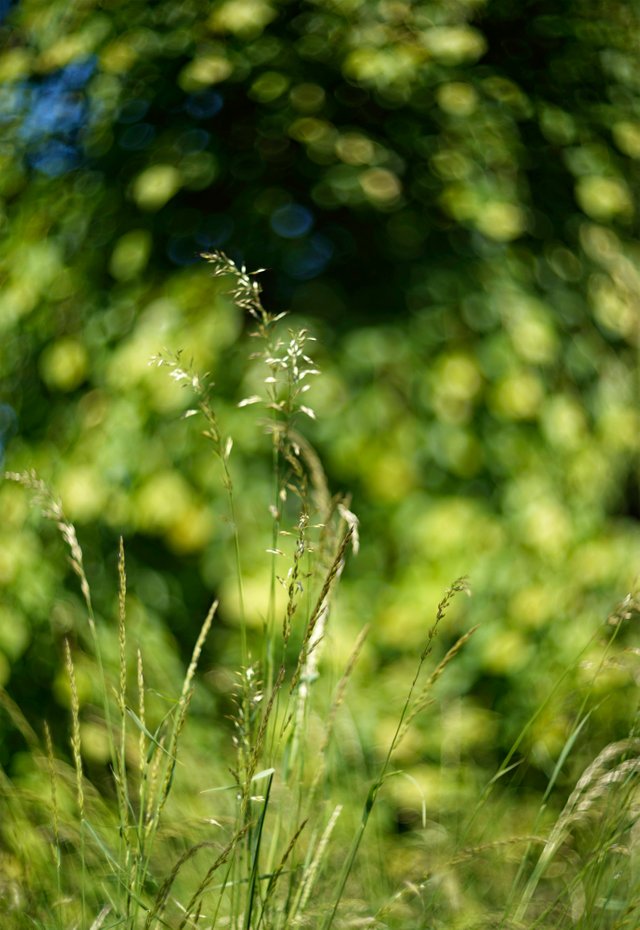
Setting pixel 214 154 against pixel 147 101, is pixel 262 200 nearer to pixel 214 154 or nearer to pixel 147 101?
pixel 214 154

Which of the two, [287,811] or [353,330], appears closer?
[287,811]

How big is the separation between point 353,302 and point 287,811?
110 cm

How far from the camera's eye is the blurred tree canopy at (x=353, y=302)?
87.5 inches

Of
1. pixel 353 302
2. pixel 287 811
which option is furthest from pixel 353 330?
pixel 287 811

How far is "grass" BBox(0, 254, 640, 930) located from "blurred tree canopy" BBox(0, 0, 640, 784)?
0.37 ft

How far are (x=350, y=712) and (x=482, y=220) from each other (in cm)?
114

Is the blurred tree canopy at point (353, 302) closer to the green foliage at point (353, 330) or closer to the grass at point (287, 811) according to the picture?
the green foliage at point (353, 330)

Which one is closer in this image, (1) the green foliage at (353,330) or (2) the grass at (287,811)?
(2) the grass at (287,811)

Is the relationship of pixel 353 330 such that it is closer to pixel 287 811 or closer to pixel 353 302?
pixel 353 302

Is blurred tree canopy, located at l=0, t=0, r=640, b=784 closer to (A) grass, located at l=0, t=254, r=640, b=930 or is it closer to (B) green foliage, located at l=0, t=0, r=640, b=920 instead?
(B) green foliage, located at l=0, t=0, r=640, b=920

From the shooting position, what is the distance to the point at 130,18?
255cm

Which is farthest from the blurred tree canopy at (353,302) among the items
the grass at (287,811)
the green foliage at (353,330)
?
the grass at (287,811)

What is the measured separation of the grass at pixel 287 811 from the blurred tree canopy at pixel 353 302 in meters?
0.11

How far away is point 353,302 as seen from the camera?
2311 millimetres
